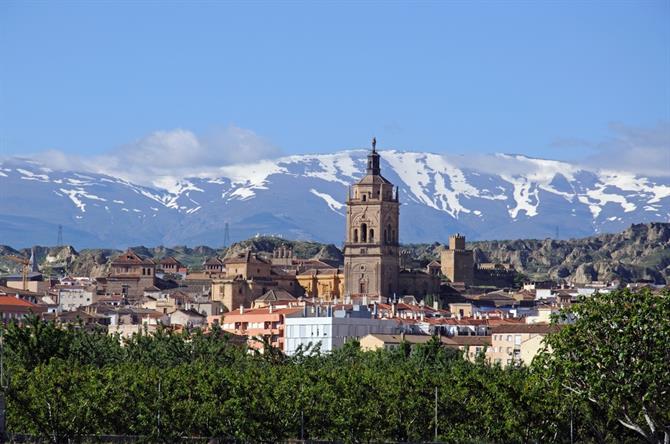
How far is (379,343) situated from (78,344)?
37.4m

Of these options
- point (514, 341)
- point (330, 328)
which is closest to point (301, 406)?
point (514, 341)

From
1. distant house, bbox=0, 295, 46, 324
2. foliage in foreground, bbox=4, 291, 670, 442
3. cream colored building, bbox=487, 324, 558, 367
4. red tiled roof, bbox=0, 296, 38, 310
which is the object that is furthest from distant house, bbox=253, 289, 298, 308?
foliage in foreground, bbox=4, 291, 670, 442

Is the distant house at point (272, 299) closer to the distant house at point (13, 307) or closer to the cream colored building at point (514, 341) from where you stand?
the distant house at point (13, 307)

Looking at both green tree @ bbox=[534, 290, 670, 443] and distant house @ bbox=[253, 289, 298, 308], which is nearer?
green tree @ bbox=[534, 290, 670, 443]

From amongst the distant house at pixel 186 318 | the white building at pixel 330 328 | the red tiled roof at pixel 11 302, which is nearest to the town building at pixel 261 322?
the white building at pixel 330 328

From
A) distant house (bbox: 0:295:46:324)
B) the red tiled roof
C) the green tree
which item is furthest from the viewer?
the red tiled roof

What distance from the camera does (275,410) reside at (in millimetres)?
76938

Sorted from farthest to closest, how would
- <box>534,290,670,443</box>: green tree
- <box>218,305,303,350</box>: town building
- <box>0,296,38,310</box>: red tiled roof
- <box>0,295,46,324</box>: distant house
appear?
<box>0,296,38,310</box>: red tiled roof → <box>0,295,46,324</box>: distant house → <box>218,305,303,350</box>: town building → <box>534,290,670,443</box>: green tree

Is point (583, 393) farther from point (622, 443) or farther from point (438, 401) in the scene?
point (438, 401)

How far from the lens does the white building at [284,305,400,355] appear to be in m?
145

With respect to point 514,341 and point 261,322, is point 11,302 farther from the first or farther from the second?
point 514,341

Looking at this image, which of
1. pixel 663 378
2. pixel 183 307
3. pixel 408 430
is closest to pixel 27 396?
pixel 408 430

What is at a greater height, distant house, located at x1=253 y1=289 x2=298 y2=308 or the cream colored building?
distant house, located at x1=253 y1=289 x2=298 y2=308

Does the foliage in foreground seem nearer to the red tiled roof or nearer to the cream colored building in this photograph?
the cream colored building
